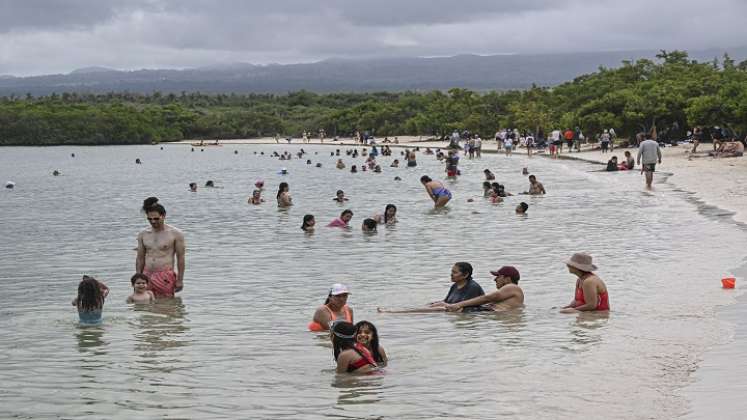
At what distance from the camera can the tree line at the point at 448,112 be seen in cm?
5553

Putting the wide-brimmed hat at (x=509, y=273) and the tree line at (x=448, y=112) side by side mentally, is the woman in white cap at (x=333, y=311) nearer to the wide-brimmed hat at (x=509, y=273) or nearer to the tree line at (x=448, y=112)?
the wide-brimmed hat at (x=509, y=273)

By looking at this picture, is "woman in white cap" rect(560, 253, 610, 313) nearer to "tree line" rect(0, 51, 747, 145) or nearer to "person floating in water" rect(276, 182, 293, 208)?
"person floating in water" rect(276, 182, 293, 208)

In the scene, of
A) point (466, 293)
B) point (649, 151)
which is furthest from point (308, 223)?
point (649, 151)

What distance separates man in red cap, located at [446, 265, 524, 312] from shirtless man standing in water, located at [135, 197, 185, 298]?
348cm

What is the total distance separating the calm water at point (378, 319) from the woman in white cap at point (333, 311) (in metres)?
0.21

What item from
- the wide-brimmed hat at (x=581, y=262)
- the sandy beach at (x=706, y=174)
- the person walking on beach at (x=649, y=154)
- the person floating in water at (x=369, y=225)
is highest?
the person walking on beach at (x=649, y=154)

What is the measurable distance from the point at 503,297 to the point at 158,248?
4368 mm

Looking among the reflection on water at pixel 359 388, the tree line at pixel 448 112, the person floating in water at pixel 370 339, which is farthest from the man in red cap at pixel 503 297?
the tree line at pixel 448 112

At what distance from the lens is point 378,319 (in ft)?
44.3

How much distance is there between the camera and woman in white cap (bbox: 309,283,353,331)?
1196 cm

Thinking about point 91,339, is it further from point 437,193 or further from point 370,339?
point 437,193

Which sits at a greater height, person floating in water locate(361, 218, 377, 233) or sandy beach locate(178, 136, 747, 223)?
sandy beach locate(178, 136, 747, 223)

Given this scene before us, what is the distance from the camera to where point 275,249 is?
22.3 metres

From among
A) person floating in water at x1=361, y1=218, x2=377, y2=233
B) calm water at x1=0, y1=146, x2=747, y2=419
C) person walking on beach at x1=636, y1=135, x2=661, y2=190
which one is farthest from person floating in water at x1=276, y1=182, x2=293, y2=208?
person walking on beach at x1=636, y1=135, x2=661, y2=190
